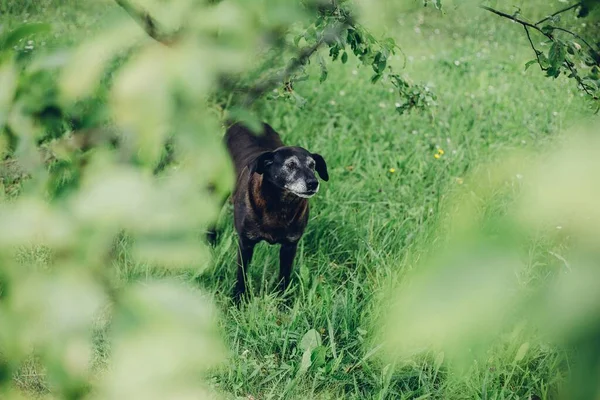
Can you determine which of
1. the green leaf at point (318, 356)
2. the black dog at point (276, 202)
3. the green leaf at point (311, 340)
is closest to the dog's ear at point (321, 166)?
the black dog at point (276, 202)

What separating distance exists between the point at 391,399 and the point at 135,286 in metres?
2.14

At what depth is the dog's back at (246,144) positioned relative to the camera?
348 centimetres

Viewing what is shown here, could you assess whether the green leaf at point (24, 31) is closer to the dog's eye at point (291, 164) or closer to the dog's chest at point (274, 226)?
the dog's eye at point (291, 164)

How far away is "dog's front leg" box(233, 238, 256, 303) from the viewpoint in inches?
123

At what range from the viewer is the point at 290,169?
2967mm

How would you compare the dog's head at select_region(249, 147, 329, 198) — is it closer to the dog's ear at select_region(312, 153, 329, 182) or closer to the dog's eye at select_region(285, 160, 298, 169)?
the dog's eye at select_region(285, 160, 298, 169)

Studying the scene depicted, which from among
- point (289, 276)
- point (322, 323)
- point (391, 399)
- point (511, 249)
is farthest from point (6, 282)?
point (289, 276)

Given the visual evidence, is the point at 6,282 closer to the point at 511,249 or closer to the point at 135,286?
the point at 135,286

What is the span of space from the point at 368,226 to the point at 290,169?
762mm

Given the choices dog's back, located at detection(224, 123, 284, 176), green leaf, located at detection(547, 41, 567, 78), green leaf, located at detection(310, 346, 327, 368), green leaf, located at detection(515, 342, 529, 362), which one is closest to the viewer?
green leaf, located at detection(547, 41, 567, 78)

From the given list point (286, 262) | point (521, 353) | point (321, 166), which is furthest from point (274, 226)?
point (521, 353)

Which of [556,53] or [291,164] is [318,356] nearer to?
[291,164]

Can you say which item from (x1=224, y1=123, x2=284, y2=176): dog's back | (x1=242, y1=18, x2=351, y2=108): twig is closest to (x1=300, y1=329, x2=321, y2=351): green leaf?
(x1=224, y1=123, x2=284, y2=176): dog's back

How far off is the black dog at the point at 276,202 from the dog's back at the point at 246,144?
0.21 m
